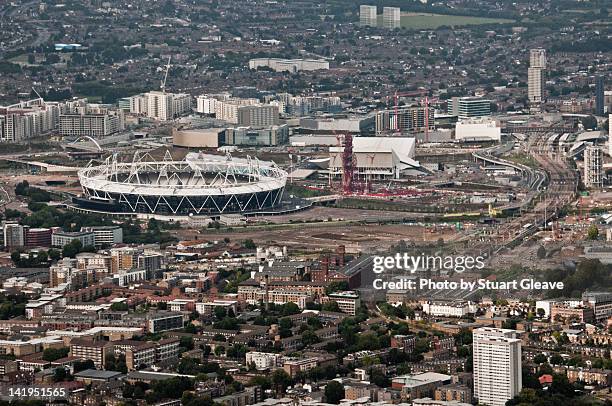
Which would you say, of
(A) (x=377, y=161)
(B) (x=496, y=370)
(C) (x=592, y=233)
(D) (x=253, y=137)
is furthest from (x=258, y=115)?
(B) (x=496, y=370)

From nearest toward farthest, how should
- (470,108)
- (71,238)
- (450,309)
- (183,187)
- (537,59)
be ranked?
1. (450,309)
2. (71,238)
3. (183,187)
4. (470,108)
5. (537,59)

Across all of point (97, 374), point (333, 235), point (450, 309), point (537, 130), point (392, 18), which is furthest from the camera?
point (392, 18)

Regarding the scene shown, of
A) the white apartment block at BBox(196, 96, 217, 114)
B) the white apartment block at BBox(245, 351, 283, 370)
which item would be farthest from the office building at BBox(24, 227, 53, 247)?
the white apartment block at BBox(196, 96, 217, 114)

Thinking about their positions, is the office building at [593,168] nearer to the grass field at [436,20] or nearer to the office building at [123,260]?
the office building at [123,260]

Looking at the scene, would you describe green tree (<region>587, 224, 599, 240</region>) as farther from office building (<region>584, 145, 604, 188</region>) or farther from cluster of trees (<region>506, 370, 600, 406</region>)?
cluster of trees (<region>506, 370, 600, 406</region>)

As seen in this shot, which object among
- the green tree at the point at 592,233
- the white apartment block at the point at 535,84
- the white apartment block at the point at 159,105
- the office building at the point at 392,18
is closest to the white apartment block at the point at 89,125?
the white apartment block at the point at 159,105

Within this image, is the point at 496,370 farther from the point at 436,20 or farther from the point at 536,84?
the point at 436,20

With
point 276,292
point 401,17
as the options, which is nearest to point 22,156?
point 276,292
